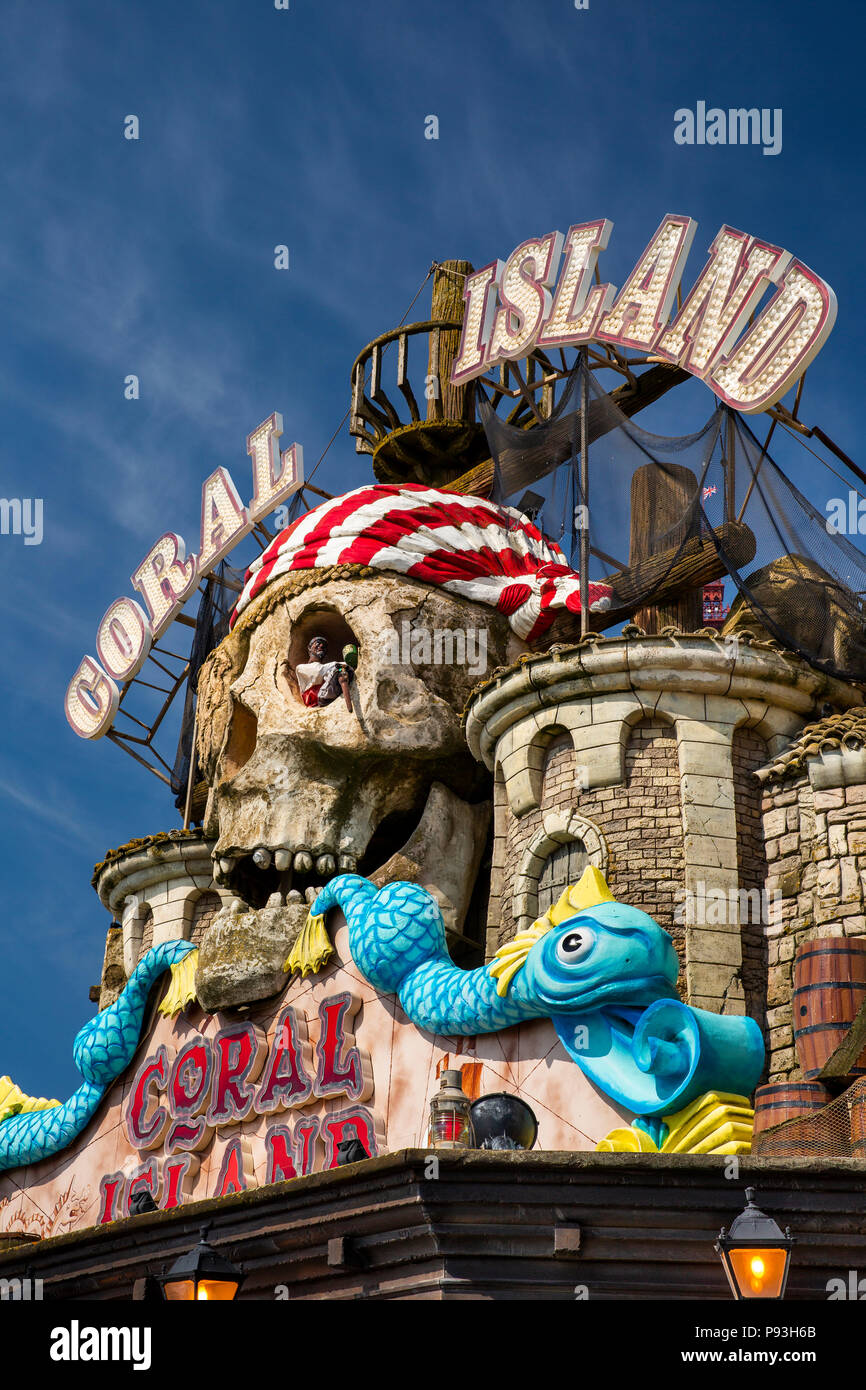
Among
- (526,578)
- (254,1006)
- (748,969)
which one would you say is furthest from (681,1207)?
(526,578)

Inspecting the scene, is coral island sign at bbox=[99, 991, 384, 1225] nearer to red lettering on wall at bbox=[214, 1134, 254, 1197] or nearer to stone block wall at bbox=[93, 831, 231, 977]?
red lettering on wall at bbox=[214, 1134, 254, 1197]

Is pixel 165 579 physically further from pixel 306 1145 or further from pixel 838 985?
pixel 838 985

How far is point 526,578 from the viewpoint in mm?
21328

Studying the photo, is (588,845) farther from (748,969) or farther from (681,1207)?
(681,1207)

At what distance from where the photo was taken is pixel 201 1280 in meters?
9.02

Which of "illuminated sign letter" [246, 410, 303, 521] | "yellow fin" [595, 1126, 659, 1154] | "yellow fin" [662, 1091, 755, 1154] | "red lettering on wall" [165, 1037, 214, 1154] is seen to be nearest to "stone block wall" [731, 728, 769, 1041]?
"yellow fin" [662, 1091, 755, 1154]

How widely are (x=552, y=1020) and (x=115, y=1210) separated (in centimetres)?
628

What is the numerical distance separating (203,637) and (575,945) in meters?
15.5

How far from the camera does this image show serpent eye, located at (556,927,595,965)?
12992 millimetres

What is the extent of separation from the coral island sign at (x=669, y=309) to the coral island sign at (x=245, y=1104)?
8.13 m

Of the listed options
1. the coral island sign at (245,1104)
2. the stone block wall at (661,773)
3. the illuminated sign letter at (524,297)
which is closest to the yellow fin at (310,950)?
the coral island sign at (245,1104)

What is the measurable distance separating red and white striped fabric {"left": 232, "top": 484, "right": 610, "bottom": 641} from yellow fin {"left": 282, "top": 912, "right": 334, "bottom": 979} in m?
6.11

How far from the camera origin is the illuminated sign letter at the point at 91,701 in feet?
92.8

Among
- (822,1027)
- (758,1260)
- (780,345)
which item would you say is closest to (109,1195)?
(822,1027)
